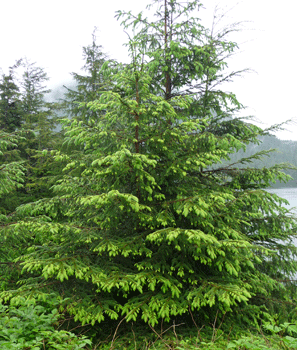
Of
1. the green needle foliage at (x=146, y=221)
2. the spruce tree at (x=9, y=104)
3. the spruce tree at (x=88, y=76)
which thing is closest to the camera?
the green needle foliage at (x=146, y=221)

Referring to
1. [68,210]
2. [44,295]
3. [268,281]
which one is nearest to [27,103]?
[68,210]

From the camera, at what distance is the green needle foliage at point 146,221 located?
4066mm

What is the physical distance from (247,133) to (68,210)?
576cm

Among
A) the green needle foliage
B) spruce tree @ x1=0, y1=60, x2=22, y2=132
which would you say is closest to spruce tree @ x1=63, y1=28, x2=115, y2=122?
spruce tree @ x1=0, y1=60, x2=22, y2=132

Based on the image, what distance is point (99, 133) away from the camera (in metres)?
4.73

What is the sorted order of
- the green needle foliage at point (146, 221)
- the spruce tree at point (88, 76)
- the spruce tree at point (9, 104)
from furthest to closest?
1. the spruce tree at point (9, 104)
2. the spruce tree at point (88, 76)
3. the green needle foliage at point (146, 221)

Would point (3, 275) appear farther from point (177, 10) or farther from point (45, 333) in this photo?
point (177, 10)

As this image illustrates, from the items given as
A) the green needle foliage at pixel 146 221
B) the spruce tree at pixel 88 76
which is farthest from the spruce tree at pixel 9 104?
the green needle foliage at pixel 146 221

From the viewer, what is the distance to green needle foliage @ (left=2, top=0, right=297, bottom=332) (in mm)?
4066

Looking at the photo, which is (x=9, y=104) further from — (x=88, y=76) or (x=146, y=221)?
(x=146, y=221)

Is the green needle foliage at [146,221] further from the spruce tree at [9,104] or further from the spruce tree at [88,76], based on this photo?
the spruce tree at [9,104]

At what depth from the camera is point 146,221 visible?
15.9 ft

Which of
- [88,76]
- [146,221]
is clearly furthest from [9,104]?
[146,221]

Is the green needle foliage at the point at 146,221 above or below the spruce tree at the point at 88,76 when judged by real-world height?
below
